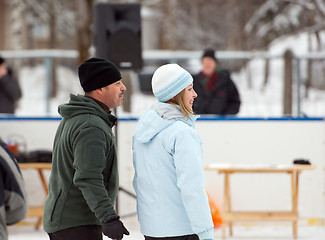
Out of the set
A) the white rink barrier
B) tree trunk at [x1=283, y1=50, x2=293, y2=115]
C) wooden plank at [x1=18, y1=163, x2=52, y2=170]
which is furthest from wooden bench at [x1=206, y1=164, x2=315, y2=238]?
tree trunk at [x1=283, y1=50, x2=293, y2=115]

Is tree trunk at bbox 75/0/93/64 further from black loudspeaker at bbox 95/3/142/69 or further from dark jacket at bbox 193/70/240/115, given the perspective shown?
black loudspeaker at bbox 95/3/142/69

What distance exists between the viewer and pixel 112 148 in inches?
110

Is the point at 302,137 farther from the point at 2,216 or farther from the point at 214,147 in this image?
the point at 2,216

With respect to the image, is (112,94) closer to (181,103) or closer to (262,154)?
(181,103)

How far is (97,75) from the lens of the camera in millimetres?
2846

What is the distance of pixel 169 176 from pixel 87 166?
33cm

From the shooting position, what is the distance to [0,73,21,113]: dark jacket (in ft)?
25.4

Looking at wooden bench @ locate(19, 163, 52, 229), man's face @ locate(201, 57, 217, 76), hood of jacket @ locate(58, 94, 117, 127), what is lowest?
wooden bench @ locate(19, 163, 52, 229)

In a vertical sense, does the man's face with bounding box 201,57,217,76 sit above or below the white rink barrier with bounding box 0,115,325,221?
above

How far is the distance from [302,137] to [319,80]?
6317 millimetres

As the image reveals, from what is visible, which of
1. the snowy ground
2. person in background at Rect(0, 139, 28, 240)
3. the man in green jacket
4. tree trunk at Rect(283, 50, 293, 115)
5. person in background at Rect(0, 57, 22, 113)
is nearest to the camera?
person in background at Rect(0, 139, 28, 240)

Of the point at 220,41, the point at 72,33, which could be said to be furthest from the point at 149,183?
the point at 220,41

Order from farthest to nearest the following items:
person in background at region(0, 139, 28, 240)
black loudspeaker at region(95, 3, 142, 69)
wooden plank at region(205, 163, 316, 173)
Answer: black loudspeaker at region(95, 3, 142, 69) → wooden plank at region(205, 163, 316, 173) → person in background at region(0, 139, 28, 240)

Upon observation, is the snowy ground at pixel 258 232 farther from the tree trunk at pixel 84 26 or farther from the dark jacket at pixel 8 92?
the tree trunk at pixel 84 26
